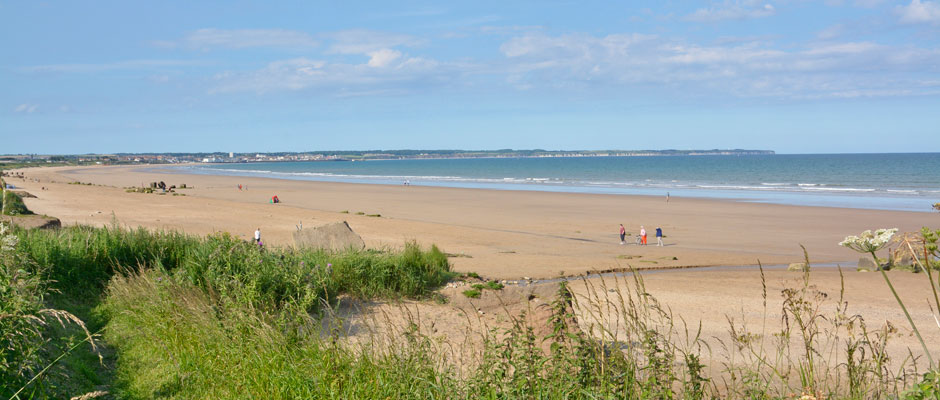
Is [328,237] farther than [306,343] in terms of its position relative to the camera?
Yes

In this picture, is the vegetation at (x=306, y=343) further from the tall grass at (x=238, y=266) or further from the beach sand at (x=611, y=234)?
the beach sand at (x=611, y=234)

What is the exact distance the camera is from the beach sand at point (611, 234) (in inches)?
546

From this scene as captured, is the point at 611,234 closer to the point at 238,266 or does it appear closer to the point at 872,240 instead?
the point at 238,266

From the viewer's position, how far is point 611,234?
28.9 meters

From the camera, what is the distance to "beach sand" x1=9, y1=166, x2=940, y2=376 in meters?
13.9

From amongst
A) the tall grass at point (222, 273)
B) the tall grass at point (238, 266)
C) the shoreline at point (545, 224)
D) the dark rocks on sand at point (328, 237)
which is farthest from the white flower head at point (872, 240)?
the dark rocks on sand at point (328, 237)

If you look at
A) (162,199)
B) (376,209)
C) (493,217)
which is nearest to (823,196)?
(493,217)

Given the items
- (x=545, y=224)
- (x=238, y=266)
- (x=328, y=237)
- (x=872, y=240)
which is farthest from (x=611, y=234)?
(x=872, y=240)

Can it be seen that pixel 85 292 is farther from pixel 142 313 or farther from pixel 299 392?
pixel 299 392

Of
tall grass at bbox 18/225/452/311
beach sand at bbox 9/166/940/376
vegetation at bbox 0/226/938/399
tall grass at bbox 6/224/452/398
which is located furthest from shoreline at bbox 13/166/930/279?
vegetation at bbox 0/226/938/399

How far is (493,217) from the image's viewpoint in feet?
122

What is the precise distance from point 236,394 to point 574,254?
17237mm

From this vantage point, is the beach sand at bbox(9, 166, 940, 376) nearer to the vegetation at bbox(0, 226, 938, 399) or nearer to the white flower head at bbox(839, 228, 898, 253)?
the vegetation at bbox(0, 226, 938, 399)

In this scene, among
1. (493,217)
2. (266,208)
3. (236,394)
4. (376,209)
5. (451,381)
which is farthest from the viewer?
(376,209)
